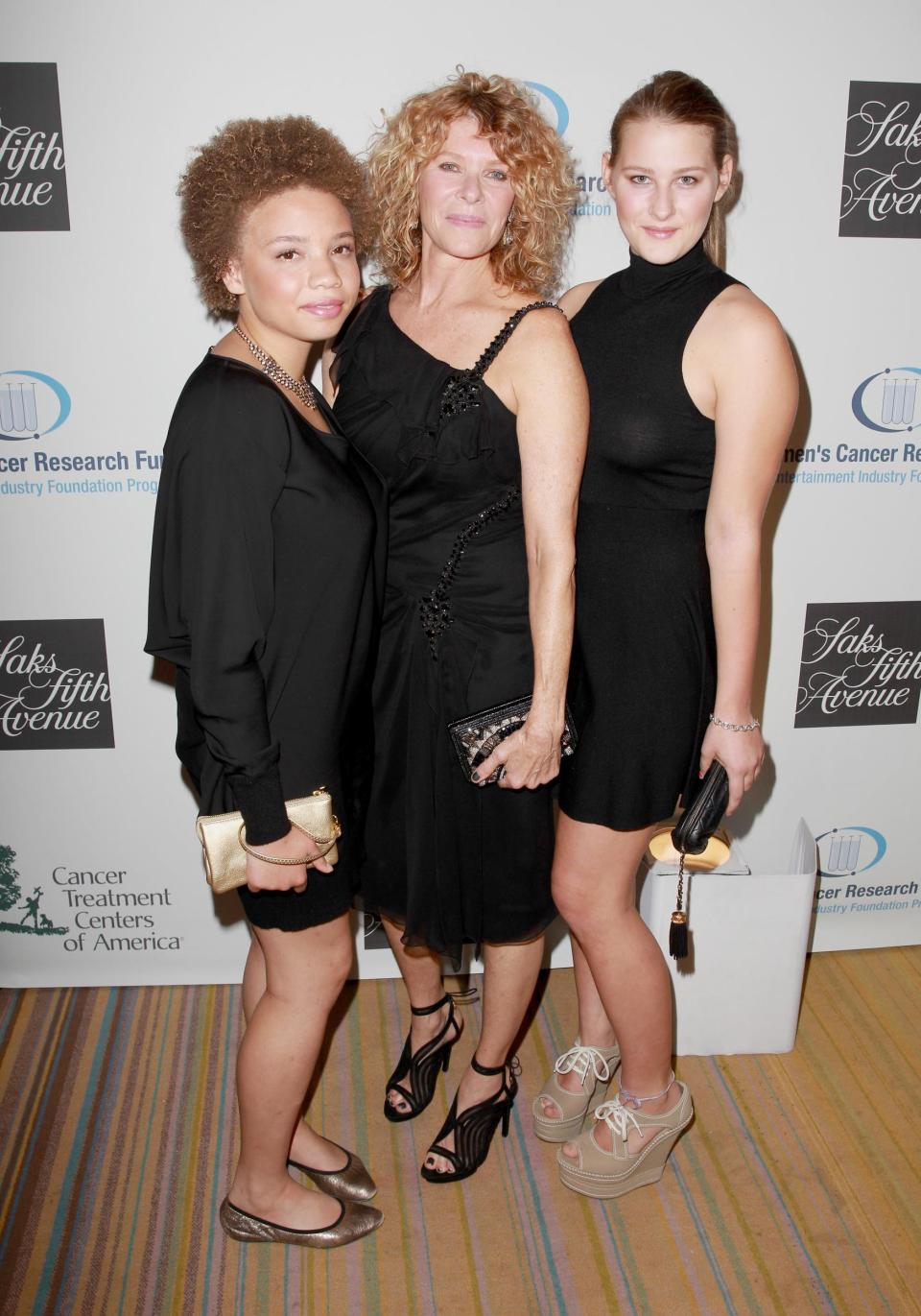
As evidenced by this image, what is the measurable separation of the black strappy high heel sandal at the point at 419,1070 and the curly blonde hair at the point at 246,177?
175 centimetres

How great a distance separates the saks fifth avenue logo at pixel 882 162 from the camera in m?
2.51

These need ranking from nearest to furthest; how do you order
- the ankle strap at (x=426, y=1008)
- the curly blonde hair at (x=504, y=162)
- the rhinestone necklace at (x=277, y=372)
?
1. the rhinestone necklace at (x=277, y=372)
2. the curly blonde hair at (x=504, y=162)
3. the ankle strap at (x=426, y=1008)

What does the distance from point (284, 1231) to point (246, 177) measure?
1.95 m

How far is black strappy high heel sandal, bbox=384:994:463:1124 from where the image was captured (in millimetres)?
2596

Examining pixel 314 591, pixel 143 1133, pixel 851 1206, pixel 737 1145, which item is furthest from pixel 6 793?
pixel 851 1206

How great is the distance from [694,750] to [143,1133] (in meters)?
1.52

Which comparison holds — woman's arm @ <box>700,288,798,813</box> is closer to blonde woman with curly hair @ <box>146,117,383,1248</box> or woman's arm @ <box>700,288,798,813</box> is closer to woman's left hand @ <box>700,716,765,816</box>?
woman's left hand @ <box>700,716,765,816</box>

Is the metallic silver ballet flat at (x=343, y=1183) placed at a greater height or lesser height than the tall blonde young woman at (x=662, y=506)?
lesser

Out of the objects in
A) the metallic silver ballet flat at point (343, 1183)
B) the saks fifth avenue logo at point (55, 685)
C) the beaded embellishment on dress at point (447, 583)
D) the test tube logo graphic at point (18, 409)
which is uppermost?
the test tube logo graphic at point (18, 409)

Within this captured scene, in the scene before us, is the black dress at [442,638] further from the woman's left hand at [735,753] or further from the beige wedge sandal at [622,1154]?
the beige wedge sandal at [622,1154]

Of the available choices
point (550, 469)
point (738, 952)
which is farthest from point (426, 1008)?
point (550, 469)

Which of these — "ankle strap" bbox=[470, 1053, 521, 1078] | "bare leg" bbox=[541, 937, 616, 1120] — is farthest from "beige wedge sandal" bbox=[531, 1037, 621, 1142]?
"ankle strap" bbox=[470, 1053, 521, 1078]

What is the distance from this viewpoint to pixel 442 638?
208 centimetres

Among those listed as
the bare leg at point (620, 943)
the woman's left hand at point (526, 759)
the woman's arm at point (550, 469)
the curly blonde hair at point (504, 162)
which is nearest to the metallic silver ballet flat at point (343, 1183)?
the bare leg at point (620, 943)
